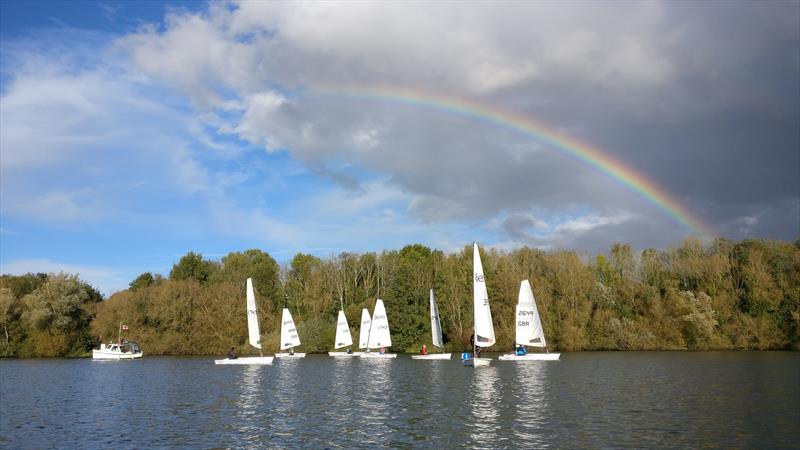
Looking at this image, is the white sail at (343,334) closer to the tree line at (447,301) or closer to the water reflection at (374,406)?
the tree line at (447,301)

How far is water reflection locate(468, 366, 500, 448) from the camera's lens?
2492cm

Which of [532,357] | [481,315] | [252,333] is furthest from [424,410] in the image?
[252,333]

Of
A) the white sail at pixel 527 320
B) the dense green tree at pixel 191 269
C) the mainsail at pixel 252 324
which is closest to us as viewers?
the white sail at pixel 527 320

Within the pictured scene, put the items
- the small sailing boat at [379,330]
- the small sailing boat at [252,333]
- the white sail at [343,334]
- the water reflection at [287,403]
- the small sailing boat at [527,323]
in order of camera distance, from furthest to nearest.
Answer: the white sail at [343,334]
the small sailing boat at [379,330]
the small sailing boat at [252,333]
the small sailing boat at [527,323]
the water reflection at [287,403]

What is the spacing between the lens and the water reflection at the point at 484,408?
24.9 meters

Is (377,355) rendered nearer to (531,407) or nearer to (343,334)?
(343,334)

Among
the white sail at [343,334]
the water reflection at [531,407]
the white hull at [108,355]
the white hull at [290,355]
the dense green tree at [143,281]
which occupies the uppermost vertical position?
the dense green tree at [143,281]

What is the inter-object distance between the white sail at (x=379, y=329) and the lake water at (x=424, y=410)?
30.1m

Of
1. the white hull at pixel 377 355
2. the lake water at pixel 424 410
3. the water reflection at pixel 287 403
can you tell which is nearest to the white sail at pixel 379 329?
the white hull at pixel 377 355

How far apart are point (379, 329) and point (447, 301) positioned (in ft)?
65.8

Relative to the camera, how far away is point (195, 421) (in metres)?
30.6

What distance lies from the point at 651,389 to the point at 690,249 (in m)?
69.8

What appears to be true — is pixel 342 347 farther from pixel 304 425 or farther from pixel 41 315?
pixel 304 425

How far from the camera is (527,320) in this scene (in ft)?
228
